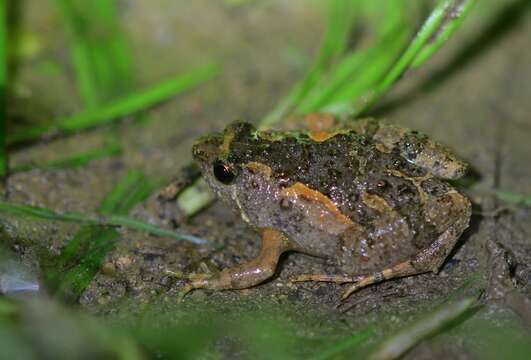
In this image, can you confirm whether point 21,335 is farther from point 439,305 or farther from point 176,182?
point 439,305

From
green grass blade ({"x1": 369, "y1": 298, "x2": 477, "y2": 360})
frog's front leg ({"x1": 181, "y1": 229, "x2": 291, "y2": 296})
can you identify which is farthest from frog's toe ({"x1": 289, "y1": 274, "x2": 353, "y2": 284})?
green grass blade ({"x1": 369, "y1": 298, "x2": 477, "y2": 360})

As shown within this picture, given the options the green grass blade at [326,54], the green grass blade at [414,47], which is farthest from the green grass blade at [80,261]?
the green grass blade at [414,47]

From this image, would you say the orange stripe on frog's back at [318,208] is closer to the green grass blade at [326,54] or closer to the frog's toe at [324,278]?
the frog's toe at [324,278]

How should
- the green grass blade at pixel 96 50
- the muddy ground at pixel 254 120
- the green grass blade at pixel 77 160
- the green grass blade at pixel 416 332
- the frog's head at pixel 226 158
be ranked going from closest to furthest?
the green grass blade at pixel 416 332, the muddy ground at pixel 254 120, the frog's head at pixel 226 158, the green grass blade at pixel 77 160, the green grass blade at pixel 96 50

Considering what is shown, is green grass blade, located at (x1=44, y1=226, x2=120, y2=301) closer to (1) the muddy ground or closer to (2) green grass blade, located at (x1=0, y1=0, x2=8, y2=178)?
(1) the muddy ground

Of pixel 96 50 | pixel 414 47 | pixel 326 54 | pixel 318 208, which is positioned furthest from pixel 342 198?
pixel 96 50

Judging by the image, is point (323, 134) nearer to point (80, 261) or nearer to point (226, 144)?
point (226, 144)
